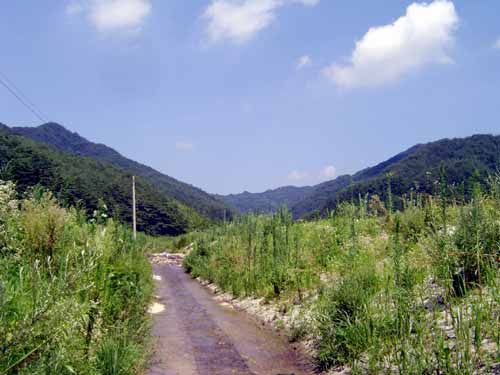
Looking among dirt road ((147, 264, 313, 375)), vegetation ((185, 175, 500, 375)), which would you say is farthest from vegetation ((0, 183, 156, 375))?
vegetation ((185, 175, 500, 375))

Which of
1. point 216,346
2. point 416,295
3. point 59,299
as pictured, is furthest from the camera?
point 216,346

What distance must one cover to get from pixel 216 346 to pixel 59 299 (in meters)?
3.78

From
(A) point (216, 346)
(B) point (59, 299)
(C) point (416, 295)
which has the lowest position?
(A) point (216, 346)

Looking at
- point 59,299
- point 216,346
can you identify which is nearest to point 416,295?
point 216,346

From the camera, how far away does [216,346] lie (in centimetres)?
620

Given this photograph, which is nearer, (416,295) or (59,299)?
(59,299)

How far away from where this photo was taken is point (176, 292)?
40.9 ft

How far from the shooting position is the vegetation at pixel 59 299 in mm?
2627

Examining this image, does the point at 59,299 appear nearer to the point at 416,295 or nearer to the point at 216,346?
the point at 416,295

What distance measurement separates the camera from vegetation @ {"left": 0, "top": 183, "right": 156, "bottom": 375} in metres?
2.63

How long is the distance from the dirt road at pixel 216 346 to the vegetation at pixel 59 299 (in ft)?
1.85

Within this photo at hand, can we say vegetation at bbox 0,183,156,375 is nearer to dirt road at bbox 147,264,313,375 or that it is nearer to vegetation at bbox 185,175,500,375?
dirt road at bbox 147,264,313,375

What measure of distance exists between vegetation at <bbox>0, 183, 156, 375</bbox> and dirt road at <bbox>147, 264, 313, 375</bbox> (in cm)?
56

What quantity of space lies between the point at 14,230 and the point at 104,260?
1.20 metres
